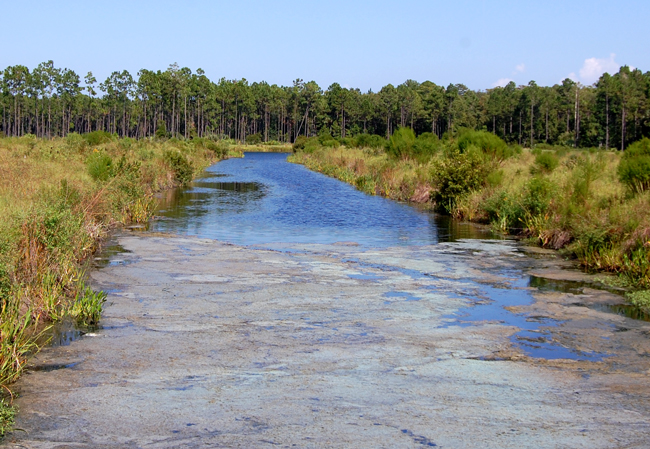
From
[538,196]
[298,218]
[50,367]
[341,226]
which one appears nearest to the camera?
[50,367]

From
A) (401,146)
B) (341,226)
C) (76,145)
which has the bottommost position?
(341,226)

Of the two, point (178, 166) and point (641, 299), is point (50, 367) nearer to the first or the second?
point (641, 299)

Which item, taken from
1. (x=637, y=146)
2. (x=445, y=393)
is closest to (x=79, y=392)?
(x=445, y=393)

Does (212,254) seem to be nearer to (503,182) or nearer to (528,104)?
(503,182)

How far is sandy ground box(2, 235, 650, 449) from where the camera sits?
Result: 5727 millimetres

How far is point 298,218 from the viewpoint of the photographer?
24406 mm

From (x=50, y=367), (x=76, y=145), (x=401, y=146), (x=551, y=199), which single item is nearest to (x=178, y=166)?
(x=76, y=145)

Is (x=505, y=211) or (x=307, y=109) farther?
(x=307, y=109)

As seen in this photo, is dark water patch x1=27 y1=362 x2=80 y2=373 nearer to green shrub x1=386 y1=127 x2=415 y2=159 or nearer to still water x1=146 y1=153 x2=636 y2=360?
still water x1=146 y1=153 x2=636 y2=360

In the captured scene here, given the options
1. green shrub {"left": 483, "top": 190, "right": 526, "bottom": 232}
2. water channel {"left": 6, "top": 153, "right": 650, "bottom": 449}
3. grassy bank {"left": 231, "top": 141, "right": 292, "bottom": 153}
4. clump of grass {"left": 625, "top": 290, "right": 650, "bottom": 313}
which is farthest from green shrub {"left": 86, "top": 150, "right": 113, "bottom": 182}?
grassy bank {"left": 231, "top": 141, "right": 292, "bottom": 153}

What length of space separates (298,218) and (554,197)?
9.42 meters

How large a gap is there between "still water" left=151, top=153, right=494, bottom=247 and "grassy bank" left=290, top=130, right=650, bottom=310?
47.7 inches

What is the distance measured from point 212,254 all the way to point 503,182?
12581mm

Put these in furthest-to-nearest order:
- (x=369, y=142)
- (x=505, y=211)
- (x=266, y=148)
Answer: (x=266, y=148), (x=369, y=142), (x=505, y=211)
